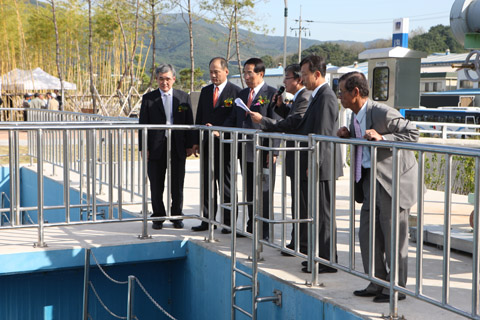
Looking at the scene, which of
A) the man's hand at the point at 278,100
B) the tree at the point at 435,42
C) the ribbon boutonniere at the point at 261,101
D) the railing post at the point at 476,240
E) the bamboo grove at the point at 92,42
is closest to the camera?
the railing post at the point at 476,240

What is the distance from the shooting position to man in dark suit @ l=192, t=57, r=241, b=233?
6223mm

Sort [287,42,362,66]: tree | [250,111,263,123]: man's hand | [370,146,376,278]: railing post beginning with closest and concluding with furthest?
[370,146,376,278]: railing post → [250,111,263,123]: man's hand → [287,42,362,66]: tree

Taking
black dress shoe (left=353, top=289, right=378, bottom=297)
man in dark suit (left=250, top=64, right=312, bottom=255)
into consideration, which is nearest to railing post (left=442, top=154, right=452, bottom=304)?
black dress shoe (left=353, top=289, right=378, bottom=297)

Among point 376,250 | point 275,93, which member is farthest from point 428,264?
point 275,93

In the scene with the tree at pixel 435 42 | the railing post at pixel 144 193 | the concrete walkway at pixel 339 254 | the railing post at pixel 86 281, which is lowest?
the railing post at pixel 86 281

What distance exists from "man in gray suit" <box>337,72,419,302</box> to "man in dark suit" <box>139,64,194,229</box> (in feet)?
8.28

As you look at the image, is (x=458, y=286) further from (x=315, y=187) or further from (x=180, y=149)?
(x=180, y=149)

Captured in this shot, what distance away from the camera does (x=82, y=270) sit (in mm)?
6055

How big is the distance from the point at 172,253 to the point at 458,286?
2.60 meters

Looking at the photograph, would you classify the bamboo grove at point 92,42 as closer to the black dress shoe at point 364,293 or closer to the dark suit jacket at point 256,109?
the dark suit jacket at point 256,109

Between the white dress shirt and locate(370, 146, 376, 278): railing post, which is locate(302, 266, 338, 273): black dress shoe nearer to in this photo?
locate(370, 146, 376, 278): railing post

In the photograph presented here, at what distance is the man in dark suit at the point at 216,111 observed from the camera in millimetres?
6223

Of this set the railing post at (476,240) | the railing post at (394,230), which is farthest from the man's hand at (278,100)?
the railing post at (476,240)

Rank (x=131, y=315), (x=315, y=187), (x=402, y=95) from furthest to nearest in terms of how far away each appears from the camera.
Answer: (x=402, y=95) → (x=131, y=315) → (x=315, y=187)
